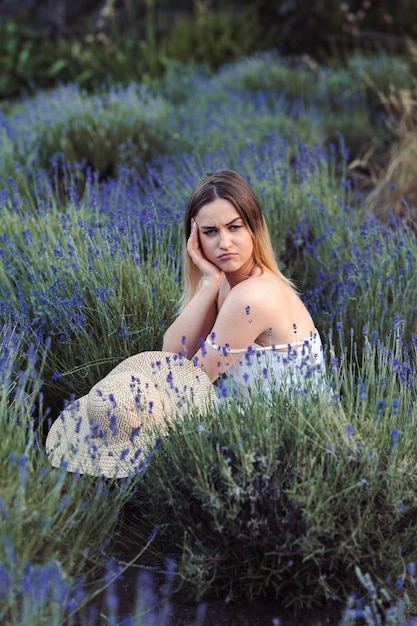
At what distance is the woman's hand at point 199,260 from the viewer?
293 centimetres

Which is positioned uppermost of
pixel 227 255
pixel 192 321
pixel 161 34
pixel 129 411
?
pixel 161 34

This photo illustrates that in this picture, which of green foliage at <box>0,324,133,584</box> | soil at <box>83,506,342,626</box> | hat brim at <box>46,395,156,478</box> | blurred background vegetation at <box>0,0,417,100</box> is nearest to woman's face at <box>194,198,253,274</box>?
hat brim at <box>46,395,156,478</box>

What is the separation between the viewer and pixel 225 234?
2.84 m

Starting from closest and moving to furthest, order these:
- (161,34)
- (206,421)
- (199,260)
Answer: (206,421) → (199,260) → (161,34)

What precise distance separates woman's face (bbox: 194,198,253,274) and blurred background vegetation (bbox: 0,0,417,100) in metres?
6.02

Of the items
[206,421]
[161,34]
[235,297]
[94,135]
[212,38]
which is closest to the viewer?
[206,421]

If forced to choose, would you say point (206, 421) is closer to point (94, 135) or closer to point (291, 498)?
point (291, 498)

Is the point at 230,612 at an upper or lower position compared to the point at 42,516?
lower

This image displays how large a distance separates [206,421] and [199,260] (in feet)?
2.68

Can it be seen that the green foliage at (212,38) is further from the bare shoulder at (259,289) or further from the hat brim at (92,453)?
the hat brim at (92,453)

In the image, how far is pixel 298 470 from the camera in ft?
6.77

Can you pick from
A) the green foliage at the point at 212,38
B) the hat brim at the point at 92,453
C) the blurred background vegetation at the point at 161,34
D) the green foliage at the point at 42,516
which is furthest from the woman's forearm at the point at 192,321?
the green foliage at the point at 212,38

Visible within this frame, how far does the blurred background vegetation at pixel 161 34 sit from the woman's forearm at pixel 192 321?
6048mm

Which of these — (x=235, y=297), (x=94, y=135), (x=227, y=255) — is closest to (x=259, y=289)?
(x=235, y=297)
